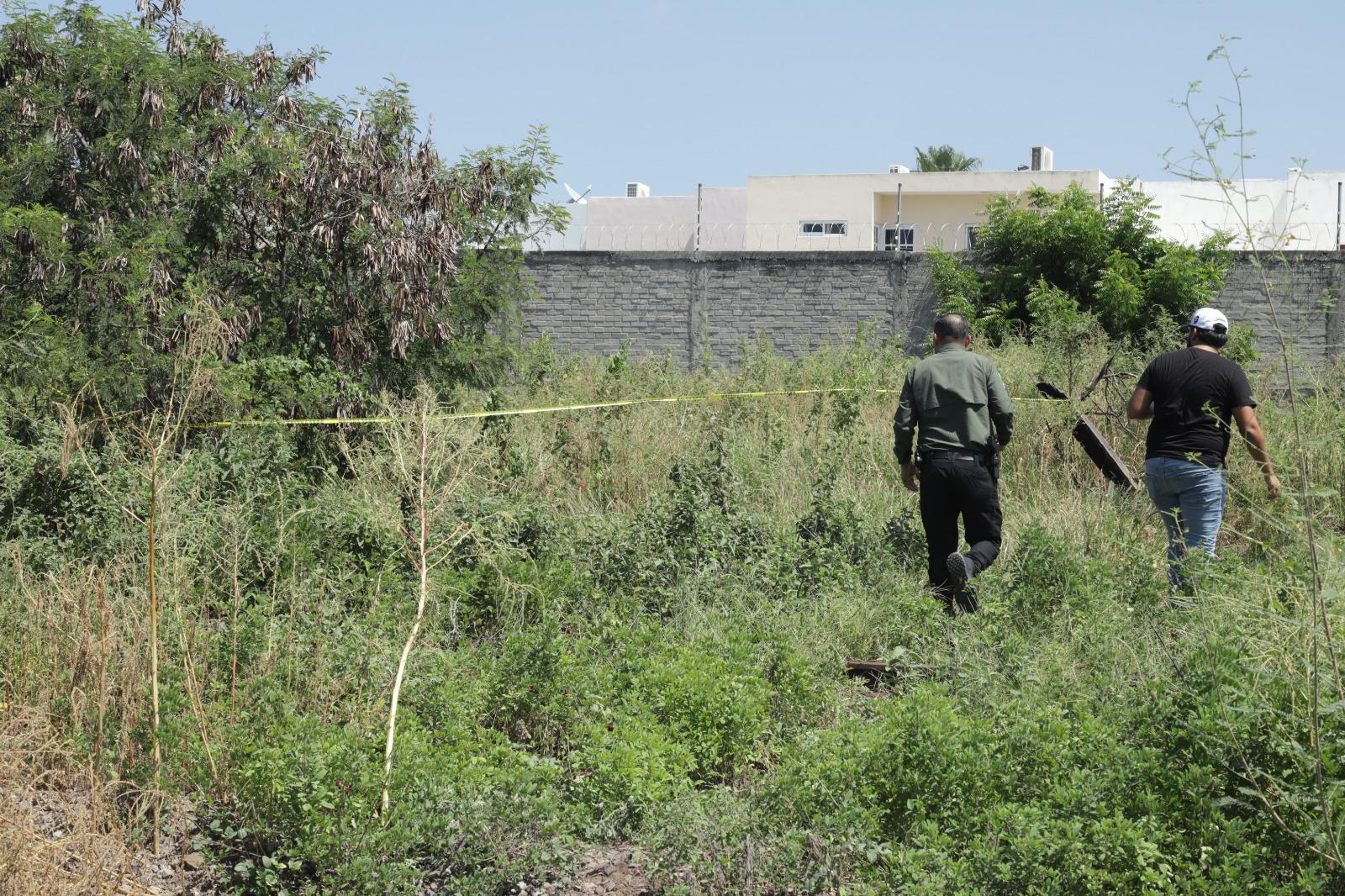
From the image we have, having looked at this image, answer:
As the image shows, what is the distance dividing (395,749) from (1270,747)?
2624 millimetres

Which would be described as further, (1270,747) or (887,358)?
(887,358)

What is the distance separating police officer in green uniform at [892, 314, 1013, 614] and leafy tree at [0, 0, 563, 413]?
426cm

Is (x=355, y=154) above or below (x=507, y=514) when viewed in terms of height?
above

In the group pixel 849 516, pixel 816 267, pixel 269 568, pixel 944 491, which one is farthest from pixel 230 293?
pixel 816 267

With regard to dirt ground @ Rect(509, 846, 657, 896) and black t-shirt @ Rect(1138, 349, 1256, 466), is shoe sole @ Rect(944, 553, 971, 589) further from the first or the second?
dirt ground @ Rect(509, 846, 657, 896)

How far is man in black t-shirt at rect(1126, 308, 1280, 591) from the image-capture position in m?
6.22

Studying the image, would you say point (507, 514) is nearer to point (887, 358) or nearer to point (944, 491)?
point (944, 491)

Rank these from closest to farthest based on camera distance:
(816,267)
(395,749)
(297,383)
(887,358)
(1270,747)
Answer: (1270,747) < (395,749) < (297,383) < (887,358) < (816,267)

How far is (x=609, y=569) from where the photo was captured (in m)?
6.85

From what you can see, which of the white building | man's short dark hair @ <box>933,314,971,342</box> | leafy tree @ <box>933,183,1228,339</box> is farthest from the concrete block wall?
man's short dark hair @ <box>933,314,971,342</box>

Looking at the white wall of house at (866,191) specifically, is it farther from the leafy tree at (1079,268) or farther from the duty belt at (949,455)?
the duty belt at (949,455)

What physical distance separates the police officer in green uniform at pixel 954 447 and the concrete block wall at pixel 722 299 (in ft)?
37.6

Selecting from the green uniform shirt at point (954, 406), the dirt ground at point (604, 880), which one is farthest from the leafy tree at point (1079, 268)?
the dirt ground at point (604, 880)

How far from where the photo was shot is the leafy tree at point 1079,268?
16.7 m
